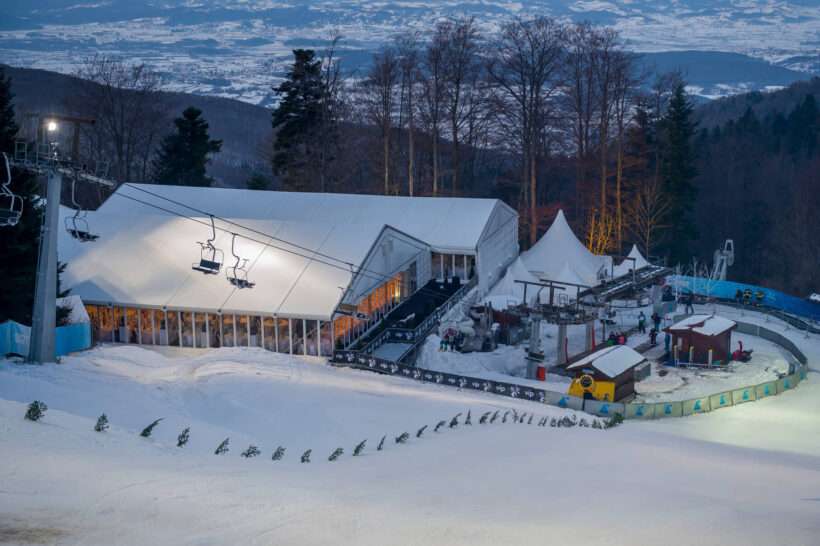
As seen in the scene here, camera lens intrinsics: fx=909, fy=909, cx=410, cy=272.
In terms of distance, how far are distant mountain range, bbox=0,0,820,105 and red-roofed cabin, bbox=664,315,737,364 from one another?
5719cm

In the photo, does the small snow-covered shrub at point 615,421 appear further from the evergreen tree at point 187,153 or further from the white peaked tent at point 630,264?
the evergreen tree at point 187,153

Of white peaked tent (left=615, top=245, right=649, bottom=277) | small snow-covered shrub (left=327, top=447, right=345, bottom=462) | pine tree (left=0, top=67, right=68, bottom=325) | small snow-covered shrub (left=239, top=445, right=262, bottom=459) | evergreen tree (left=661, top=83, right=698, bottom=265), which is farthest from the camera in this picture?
evergreen tree (left=661, top=83, right=698, bottom=265)

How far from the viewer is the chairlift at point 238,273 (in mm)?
26797

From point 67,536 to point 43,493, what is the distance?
4.03 feet

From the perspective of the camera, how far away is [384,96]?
148 ft

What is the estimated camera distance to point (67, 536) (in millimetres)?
8766

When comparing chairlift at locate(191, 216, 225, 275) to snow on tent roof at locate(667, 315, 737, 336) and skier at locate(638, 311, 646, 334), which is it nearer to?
Answer: snow on tent roof at locate(667, 315, 737, 336)

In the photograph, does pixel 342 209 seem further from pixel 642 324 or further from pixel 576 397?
pixel 576 397

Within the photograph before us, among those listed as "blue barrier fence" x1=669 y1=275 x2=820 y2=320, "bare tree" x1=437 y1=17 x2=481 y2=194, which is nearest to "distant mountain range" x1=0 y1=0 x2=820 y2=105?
"bare tree" x1=437 y1=17 x2=481 y2=194

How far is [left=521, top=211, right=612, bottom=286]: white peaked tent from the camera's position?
37.1m

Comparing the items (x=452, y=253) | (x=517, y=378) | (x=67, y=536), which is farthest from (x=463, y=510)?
(x=452, y=253)

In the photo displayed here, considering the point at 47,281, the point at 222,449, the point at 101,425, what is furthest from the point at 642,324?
the point at 101,425

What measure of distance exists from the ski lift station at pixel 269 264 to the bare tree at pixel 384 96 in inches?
386

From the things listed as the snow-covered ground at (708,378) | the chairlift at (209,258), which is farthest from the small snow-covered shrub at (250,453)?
the snow-covered ground at (708,378)
